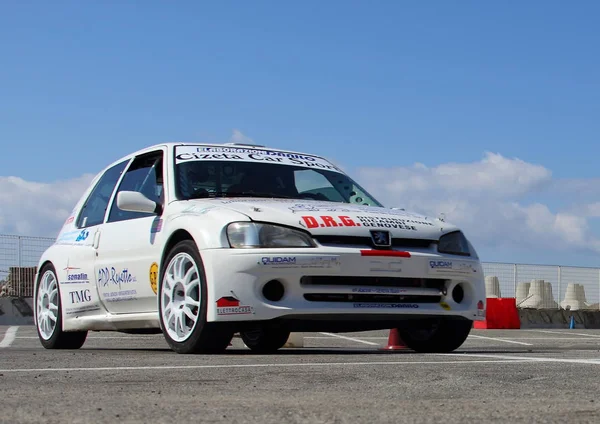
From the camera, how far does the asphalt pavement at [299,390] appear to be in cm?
366

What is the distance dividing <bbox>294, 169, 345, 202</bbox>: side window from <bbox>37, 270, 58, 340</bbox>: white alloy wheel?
2473 mm

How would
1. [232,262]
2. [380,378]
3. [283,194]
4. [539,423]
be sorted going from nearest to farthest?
[539,423] < [380,378] < [232,262] < [283,194]

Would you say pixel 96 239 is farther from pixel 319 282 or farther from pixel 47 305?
pixel 319 282

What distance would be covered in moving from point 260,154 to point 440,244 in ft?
6.12

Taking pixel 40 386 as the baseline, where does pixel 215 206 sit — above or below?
above

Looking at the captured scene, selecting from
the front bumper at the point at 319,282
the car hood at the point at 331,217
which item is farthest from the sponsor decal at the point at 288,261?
the car hood at the point at 331,217

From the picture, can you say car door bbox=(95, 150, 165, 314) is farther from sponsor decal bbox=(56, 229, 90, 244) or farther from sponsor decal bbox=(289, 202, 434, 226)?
sponsor decal bbox=(289, 202, 434, 226)

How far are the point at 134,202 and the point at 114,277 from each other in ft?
2.90

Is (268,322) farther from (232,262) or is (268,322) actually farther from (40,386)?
(40,386)

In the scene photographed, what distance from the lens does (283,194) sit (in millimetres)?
8469

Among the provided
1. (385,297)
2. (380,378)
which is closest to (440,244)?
(385,297)

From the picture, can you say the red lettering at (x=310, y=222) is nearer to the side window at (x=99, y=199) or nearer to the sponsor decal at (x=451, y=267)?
the sponsor decal at (x=451, y=267)

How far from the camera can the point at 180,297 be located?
297 inches

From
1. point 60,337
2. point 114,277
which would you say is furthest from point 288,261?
point 60,337
